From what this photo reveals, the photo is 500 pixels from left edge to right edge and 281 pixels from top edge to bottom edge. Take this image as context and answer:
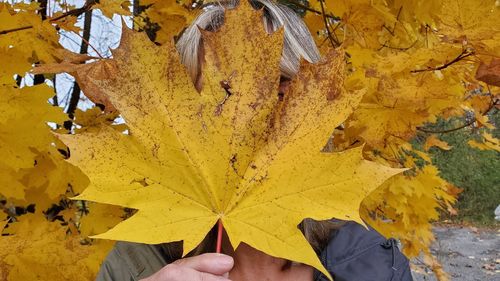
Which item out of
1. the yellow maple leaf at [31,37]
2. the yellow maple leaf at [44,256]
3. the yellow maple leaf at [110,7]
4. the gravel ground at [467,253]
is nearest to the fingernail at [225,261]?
the yellow maple leaf at [44,256]

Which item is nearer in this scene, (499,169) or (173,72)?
(173,72)

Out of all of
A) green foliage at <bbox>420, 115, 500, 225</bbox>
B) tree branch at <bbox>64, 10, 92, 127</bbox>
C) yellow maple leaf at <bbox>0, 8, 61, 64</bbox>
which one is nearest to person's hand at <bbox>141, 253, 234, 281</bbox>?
yellow maple leaf at <bbox>0, 8, 61, 64</bbox>

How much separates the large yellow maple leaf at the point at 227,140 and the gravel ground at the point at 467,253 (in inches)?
251

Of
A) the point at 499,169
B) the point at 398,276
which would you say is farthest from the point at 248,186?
the point at 499,169

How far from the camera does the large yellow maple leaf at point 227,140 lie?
2.35 feet

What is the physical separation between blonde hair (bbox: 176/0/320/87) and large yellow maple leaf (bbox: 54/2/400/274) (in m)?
0.24

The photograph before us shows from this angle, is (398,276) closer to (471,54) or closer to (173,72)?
(471,54)

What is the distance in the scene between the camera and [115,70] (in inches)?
30.0

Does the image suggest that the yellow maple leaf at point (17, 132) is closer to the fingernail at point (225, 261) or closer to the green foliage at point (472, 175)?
the fingernail at point (225, 261)

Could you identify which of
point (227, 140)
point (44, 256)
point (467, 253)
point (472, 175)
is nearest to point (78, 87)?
point (44, 256)

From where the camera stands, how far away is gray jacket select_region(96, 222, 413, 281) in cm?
110

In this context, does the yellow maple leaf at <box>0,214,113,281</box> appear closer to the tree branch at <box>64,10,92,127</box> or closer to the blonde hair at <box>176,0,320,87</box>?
the blonde hair at <box>176,0,320,87</box>

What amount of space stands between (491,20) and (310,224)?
54 cm

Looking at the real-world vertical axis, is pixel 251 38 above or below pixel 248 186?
above
